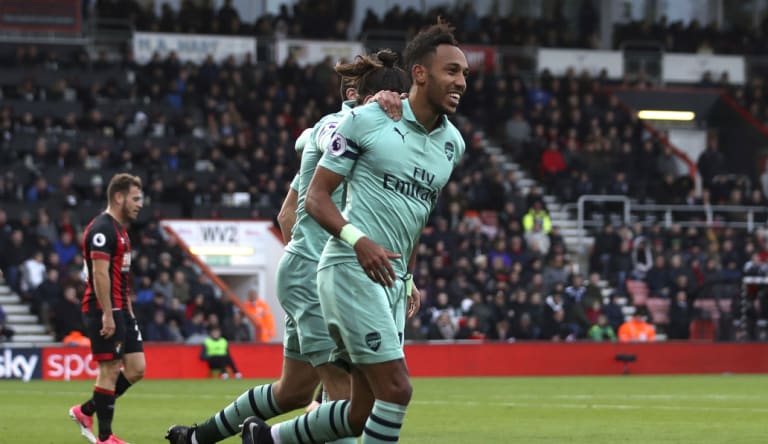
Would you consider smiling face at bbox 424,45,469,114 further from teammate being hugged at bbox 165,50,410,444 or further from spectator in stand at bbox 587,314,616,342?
spectator in stand at bbox 587,314,616,342

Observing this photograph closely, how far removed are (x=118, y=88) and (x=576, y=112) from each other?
11476 mm

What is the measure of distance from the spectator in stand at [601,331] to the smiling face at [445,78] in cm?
2229

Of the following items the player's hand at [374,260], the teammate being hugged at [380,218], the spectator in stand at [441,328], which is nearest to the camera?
the player's hand at [374,260]

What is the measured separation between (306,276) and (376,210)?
1.16m

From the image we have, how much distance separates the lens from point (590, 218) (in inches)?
1457

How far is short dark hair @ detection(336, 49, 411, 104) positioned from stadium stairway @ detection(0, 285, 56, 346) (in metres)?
18.7

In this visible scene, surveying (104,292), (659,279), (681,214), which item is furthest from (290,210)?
(681,214)

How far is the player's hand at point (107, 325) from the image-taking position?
38.1ft

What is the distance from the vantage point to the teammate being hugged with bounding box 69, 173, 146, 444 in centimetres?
1165

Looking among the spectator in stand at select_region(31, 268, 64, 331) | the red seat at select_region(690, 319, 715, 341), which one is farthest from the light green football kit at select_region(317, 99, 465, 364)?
the red seat at select_region(690, 319, 715, 341)

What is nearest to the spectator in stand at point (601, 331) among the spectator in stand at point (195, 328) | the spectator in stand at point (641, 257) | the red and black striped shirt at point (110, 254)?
the spectator in stand at point (641, 257)

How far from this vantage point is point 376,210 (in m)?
7.71

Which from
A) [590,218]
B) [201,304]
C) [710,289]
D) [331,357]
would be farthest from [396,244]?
[590,218]

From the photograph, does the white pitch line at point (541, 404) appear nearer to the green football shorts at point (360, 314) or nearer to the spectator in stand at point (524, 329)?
the spectator in stand at point (524, 329)
